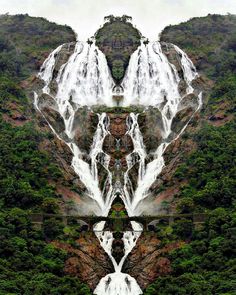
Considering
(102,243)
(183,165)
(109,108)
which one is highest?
(109,108)

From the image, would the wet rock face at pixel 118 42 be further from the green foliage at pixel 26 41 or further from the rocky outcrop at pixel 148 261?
the rocky outcrop at pixel 148 261

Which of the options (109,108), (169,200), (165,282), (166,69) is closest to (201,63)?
(166,69)

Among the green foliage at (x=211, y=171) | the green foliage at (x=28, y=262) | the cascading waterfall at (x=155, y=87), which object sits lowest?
the green foliage at (x=28, y=262)

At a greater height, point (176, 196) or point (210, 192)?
point (176, 196)

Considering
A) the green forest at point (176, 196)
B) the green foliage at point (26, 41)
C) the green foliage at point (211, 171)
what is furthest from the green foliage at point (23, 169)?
the green foliage at point (26, 41)

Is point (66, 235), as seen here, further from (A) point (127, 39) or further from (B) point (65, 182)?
(A) point (127, 39)

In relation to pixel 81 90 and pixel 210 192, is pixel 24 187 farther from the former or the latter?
pixel 81 90

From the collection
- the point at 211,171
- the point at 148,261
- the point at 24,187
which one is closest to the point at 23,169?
the point at 24,187
